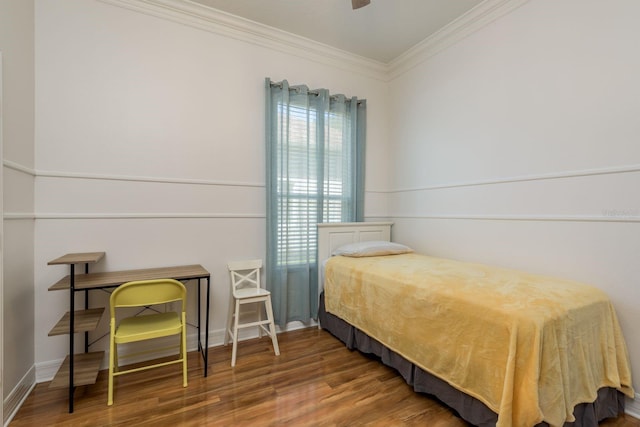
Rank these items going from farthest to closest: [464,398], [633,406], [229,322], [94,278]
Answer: [229,322] < [94,278] < [633,406] < [464,398]

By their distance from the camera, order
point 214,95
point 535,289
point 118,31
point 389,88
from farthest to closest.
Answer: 1. point 389,88
2. point 214,95
3. point 118,31
4. point 535,289

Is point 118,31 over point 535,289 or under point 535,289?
over

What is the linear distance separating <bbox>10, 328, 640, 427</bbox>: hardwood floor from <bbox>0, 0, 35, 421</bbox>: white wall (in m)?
0.28

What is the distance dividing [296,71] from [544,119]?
7.45ft

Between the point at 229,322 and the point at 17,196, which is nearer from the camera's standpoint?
the point at 17,196

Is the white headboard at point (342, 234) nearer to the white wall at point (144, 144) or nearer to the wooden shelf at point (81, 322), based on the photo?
the white wall at point (144, 144)

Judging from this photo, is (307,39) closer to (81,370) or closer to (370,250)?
(370,250)

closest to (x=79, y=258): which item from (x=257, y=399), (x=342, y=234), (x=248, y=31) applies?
(x=257, y=399)

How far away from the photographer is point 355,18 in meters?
2.65

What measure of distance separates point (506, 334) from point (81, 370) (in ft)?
8.51

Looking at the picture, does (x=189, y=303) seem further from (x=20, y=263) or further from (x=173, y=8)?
(x=173, y=8)

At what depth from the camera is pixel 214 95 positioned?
2.64 m

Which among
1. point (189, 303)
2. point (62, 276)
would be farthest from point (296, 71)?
point (62, 276)

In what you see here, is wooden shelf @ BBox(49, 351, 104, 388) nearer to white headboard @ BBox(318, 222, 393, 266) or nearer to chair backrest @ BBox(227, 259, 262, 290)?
chair backrest @ BBox(227, 259, 262, 290)
